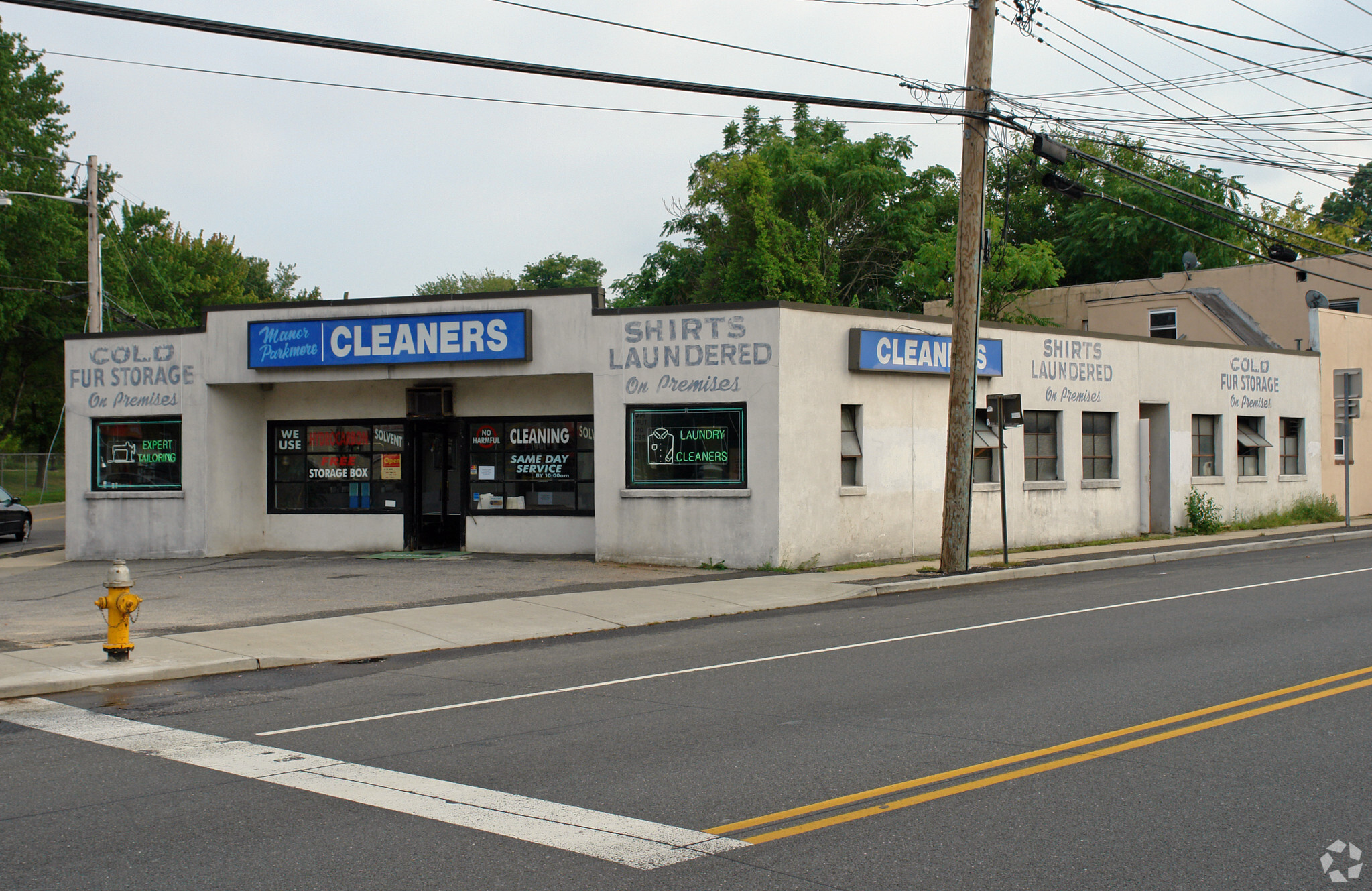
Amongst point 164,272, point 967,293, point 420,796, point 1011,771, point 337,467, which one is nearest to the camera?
point 420,796

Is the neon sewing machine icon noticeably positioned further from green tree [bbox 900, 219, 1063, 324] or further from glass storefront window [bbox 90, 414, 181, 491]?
green tree [bbox 900, 219, 1063, 324]

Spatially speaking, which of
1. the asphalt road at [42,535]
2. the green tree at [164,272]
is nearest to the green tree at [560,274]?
the green tree at [164,272]

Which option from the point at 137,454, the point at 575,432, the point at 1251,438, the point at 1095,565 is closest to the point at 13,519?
the point at 137,454

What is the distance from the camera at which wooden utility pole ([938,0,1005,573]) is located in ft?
55.5

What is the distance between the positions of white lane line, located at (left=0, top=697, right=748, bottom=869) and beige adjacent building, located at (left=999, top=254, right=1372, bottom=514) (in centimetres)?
2828

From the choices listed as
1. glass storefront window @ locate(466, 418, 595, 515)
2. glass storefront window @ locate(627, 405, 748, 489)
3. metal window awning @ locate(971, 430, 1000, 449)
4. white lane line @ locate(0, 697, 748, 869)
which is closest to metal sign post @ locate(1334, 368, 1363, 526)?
metal window awning @ locate(971, 430, 1000, 449)

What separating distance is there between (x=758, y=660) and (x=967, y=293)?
8.86 metres

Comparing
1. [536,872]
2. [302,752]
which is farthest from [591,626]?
[536,872]

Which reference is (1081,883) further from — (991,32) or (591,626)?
(991,32)

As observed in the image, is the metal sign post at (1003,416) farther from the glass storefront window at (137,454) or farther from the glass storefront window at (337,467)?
the glass storefront window at (137,454)

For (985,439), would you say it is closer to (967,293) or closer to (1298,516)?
(967,293)

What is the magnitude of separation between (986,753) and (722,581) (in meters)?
9.95

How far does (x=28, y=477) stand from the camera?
45.3 meters

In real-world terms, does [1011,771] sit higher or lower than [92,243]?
lower
